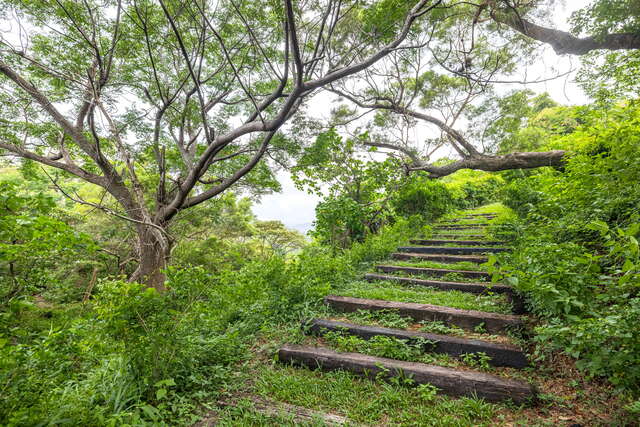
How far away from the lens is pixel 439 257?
5570 mm

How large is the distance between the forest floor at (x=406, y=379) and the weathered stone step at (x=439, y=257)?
1.66 metres

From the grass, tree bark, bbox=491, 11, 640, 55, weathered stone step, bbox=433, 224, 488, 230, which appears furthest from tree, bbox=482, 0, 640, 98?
the grass

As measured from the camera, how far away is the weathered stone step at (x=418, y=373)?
1982mm

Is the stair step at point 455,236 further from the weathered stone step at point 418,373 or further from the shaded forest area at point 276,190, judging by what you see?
the weathered stone step at point 418,373

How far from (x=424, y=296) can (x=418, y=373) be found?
1.66m

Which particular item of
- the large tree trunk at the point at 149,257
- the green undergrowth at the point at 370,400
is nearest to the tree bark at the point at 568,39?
the green undergrowth at the point at 370,400

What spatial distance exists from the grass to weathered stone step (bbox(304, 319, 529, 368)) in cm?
76

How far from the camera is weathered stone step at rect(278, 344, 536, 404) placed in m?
1.98

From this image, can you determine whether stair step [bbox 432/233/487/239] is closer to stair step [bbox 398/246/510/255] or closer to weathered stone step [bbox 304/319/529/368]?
stair step [bbox 398/246/510/255]

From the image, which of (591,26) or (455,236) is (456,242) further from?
(591,26)

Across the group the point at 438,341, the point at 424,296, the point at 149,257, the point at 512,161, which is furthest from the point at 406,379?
the point at 149,257

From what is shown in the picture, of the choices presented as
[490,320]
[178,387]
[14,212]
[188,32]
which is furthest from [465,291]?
[188,32]

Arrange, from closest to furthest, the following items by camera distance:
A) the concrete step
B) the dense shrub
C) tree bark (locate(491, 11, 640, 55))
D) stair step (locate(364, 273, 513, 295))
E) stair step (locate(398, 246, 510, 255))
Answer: the concrete step
stair step (locate(364, 273, 513, 295))
tree bark (locate(491, 11, 640, 55))
stair step (locate(398, 246, 510, 255))
the dense shrub

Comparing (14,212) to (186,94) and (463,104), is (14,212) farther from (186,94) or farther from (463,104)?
(463,104)
